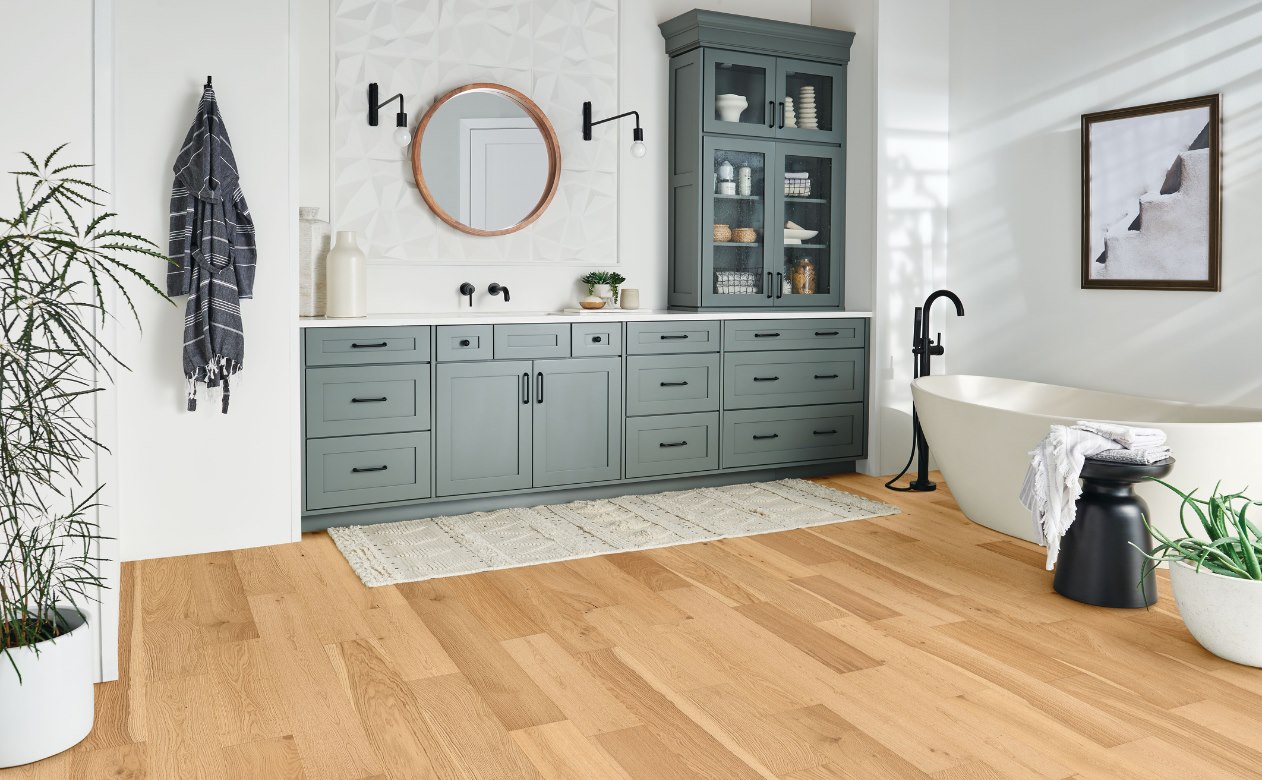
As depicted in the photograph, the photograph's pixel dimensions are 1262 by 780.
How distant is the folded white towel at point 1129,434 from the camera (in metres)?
→ 3.38

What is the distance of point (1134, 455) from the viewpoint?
133 inches

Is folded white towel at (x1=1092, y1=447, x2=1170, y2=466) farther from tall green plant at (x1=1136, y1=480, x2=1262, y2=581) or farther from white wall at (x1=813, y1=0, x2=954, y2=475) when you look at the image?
white wall at (x1=813, y1=0, x2=954, y2=475)

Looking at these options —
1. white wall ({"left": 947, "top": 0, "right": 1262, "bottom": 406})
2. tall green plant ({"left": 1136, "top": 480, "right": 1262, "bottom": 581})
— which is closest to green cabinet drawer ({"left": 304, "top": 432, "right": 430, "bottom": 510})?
tall green plant ({"left": 1136, "top": 480, "right": 1262, "bottom": 581})

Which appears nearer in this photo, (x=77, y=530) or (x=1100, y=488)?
(x=77, y=530)

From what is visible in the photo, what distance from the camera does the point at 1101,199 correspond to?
4.82m

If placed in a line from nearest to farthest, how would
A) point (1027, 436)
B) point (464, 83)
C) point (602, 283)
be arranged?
point (1027, 436), point (464, 83), point (602, 283)

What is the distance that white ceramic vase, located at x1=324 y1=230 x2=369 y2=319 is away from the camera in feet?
14.5

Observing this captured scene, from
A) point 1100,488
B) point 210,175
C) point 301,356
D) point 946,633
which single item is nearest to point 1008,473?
point 1100,488

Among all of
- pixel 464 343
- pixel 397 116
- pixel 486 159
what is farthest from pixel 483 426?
pixel 397 116

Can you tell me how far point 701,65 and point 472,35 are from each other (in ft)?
3.64

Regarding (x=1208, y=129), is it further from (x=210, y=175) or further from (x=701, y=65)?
(x=210, y=175)

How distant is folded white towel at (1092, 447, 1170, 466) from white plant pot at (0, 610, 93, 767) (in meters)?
2.96

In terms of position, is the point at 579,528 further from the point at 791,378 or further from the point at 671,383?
the point at 791,378

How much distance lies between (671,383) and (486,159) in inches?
53.8
